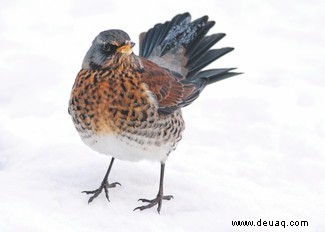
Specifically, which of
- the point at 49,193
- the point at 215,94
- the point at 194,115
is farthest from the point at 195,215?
the point at 215,94

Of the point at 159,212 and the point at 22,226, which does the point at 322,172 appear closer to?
the point at 159,212

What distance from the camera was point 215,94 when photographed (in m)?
8.96

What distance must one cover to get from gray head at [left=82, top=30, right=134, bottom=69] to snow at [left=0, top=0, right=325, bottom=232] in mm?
1099

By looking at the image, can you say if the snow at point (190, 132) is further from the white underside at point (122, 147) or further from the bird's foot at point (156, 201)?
the white underside at point (122, 147)

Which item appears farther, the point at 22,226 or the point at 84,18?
the point at 84,18

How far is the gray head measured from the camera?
17.6 feet

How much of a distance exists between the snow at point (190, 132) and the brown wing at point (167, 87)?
2.39 feet

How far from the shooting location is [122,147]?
5559mm

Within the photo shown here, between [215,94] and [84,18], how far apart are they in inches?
108

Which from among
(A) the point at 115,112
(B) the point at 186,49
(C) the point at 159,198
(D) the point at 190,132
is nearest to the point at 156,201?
(C) the point at 159,198

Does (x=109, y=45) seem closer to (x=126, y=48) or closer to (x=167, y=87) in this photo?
(x=126, y=48)

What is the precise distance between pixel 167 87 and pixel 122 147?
0.76 meters

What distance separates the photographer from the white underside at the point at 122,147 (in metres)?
5.52

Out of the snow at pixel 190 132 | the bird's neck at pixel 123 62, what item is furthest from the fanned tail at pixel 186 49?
the bird's neck at pixel 123 62
